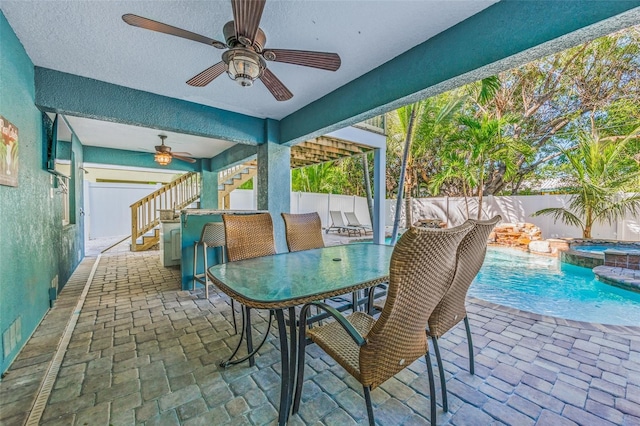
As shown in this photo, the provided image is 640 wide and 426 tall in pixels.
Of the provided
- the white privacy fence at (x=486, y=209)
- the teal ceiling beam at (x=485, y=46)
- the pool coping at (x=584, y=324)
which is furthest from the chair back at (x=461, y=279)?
the white privacy fence at (x=486, y=209)

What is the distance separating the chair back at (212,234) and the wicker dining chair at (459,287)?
2.87 meters

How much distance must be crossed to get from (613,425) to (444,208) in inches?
367

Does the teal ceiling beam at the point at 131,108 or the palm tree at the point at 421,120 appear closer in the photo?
the teal ceiling beam at the point at 131,108

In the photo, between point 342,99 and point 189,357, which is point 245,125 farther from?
point 189,357

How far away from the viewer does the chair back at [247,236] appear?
2338 millimetres

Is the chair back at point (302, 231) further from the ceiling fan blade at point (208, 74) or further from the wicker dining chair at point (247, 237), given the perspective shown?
the ceiling fan blade at point (208, 74)

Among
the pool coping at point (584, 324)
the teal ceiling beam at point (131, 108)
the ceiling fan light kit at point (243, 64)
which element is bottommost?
the pool coping at point (584, 324)

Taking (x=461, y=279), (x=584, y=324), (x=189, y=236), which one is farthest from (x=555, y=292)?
(x=189, y=236)

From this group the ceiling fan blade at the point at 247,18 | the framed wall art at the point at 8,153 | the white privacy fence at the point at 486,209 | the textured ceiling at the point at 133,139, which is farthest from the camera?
the white privacy fence at the point at 486,209

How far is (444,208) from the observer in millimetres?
10078

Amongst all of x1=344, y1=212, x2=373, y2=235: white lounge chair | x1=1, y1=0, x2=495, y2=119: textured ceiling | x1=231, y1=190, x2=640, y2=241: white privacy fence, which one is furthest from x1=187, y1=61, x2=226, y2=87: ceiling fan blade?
x1=344, y1=212, x2=373, y2=235: white lounge chair

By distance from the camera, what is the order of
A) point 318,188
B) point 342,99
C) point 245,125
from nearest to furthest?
point 342,99 < point 245,125 < point 318,188

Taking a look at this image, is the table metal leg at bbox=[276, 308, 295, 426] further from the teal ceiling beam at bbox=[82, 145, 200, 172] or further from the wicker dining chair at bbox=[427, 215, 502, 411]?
the teal ceiling beam at bbox=[82, 145, 200, 172]

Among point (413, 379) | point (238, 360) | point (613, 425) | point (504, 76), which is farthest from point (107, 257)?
point (504, 76)
